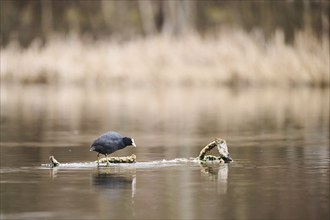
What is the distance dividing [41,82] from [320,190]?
3091 cm

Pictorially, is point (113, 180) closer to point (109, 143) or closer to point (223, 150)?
point (109, 143)

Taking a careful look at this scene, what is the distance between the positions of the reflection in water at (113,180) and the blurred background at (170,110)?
0.01 metres

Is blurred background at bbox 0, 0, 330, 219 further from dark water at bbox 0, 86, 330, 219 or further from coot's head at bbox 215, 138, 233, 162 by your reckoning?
coot's head at bbox 215, 138, 233, 162

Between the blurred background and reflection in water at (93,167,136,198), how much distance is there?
0.04 ft

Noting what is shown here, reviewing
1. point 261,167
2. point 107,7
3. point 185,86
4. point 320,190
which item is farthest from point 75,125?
point 107,7

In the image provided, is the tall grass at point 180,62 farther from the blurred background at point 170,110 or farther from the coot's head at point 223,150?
the coot's head at point 223,150

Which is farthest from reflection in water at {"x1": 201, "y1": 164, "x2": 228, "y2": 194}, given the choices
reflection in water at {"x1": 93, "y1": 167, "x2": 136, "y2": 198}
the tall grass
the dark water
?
the tall grass

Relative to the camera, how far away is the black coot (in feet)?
42.7

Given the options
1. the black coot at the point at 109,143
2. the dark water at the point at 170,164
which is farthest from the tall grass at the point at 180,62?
the black coot at the point at 109,143

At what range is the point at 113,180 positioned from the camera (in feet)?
39.7

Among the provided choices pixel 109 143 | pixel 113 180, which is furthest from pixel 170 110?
pixel 113 180

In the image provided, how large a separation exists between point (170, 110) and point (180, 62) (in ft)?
40.2

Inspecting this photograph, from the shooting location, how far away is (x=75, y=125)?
72.5 ft

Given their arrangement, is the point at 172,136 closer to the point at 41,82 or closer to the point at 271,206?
the point at 271,206
